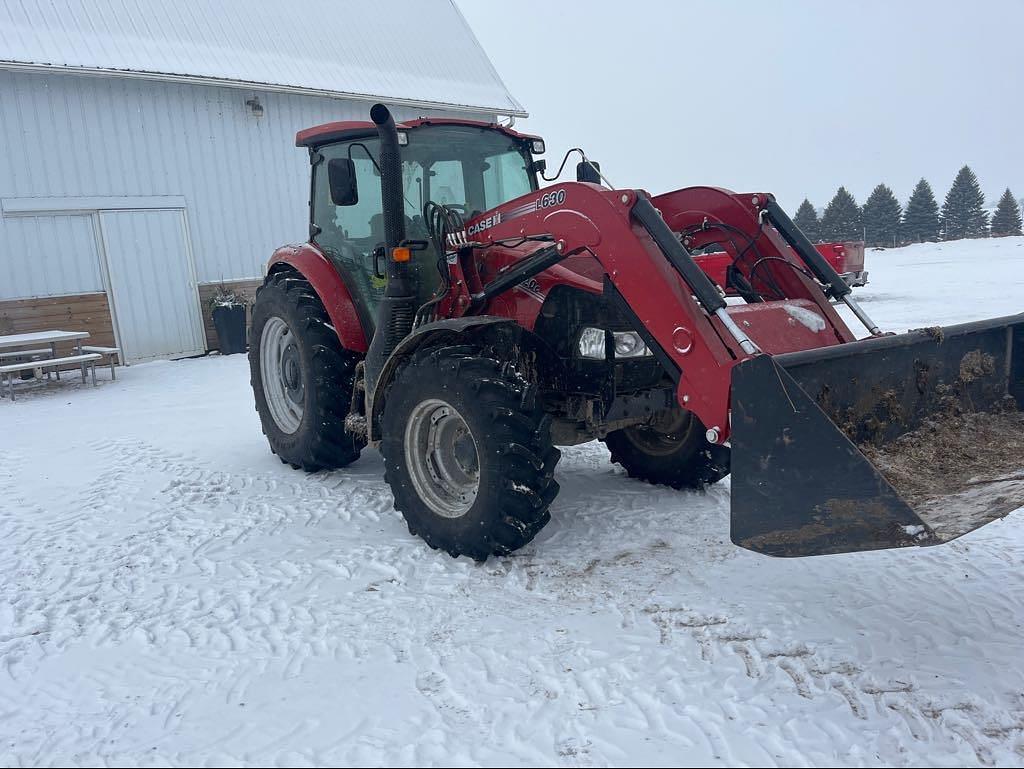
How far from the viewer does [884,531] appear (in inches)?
106

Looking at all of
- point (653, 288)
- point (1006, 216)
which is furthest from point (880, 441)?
point (1006, 216)

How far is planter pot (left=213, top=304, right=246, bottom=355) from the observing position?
12.3 m

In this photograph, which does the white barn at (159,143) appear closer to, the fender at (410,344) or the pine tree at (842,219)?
the fender at (410,344)

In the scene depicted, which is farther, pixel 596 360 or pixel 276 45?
pixel 276 45

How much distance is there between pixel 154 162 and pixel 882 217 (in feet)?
152

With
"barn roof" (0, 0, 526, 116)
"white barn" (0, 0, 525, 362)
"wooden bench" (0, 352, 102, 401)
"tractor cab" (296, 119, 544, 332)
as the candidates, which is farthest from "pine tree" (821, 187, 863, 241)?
"tractor cab" (296, 119, 544, 332)

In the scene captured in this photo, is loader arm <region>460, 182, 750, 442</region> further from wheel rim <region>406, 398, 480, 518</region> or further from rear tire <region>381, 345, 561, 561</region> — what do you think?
wheel rim <region>406, 398, 480, 518</region>

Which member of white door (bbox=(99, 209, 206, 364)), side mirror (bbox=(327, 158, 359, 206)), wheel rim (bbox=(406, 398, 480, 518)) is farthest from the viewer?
white door (bbox=(99, 209, 206, 364))

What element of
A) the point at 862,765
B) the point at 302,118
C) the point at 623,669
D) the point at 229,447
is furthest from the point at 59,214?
the point at 862,765

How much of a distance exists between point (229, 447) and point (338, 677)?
406cm

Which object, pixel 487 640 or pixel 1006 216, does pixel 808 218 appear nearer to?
pixel 1006 216

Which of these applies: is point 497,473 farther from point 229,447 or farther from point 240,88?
point 240,88

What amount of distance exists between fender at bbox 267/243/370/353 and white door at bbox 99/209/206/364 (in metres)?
7.55

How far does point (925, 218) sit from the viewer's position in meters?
47.1
